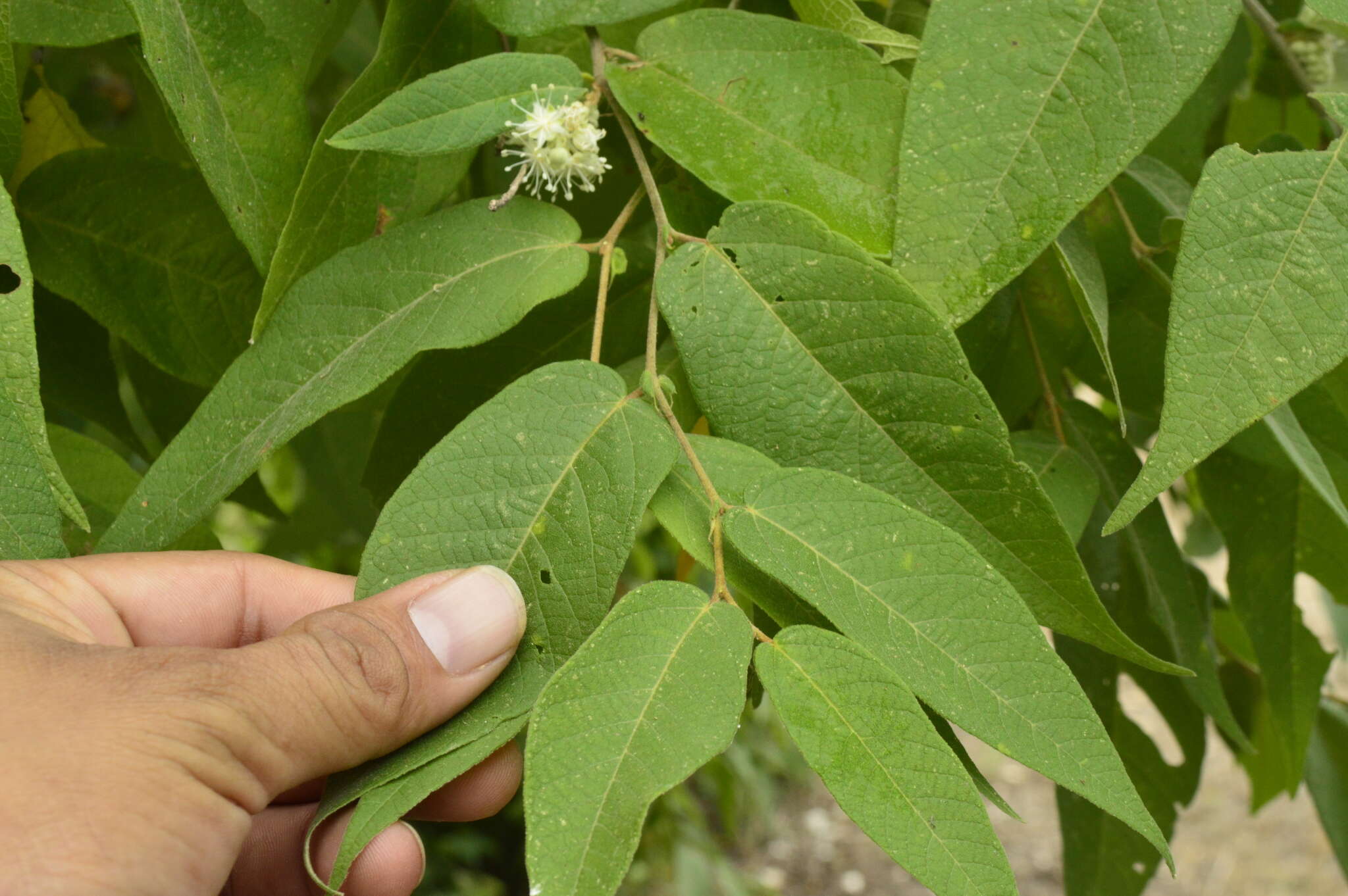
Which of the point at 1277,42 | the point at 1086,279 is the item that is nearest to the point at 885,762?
the point at 1086,279

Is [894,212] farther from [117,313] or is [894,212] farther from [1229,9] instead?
[117,313]

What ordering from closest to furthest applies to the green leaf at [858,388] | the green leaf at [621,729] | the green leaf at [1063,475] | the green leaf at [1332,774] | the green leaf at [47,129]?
the green leaf at [621,729] → the green leaf at [858,388] → the green leaf at [1063,475] → the green leaf at [47,129] → the green leaf at [1332,774]

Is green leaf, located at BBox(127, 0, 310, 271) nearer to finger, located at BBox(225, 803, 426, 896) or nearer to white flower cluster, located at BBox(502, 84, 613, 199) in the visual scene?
white flower cluster, located at BBox(502, 84, 613, 199)

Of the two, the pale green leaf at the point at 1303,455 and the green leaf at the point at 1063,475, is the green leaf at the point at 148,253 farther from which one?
the pale green leaf at the point at 1303,455

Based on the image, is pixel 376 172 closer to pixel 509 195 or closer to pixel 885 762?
pixel 509 195

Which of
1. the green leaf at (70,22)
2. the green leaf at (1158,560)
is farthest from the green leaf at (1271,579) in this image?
the green leaf at (70,22)

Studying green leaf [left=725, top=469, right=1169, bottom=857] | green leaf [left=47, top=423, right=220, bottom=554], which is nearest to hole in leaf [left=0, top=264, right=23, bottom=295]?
green leaf [left=47, top=423, right=220, bottom=554]
